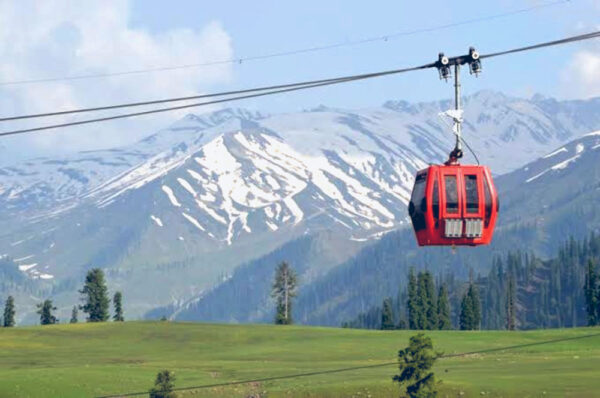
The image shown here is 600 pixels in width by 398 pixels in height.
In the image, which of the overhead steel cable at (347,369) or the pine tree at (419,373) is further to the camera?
the overhead steel cable at (347,369)

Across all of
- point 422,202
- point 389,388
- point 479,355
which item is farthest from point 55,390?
point 422,202

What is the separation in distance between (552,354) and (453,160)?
116400 mm

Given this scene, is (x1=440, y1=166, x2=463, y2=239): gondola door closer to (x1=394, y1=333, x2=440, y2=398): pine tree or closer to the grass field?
(x1=394, y1=333, x2=440, y2=398): pine tree

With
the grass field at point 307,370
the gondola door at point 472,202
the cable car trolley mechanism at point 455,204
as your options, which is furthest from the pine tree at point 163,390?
the gondola door at point 472,202

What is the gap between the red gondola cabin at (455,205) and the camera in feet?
184

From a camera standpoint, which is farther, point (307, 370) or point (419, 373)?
point (307, 370)

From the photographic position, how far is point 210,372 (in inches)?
6068

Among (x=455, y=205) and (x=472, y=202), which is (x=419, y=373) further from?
(x=455, y=205)

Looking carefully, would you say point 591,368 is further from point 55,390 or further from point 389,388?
point 55,390

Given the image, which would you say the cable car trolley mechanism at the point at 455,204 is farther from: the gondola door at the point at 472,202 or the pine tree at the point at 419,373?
the pine tree at the point at 419,373

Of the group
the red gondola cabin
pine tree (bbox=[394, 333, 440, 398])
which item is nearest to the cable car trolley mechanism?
the red gondola cabin

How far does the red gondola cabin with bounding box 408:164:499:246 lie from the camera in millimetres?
55938

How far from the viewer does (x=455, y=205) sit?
2206 inches

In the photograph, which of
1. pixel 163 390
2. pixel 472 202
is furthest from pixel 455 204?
pixel 163 390
